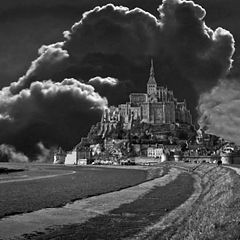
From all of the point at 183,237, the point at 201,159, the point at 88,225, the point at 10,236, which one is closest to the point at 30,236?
the point at 10,236

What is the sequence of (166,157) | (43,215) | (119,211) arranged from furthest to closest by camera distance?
(166,157), (119,211), (43,215)

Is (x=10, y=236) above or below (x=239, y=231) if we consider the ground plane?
below

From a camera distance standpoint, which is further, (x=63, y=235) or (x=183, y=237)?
(x=63, y=235)

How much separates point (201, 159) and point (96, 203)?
91944mm

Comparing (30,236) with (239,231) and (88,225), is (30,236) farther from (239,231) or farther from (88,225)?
(239,231)

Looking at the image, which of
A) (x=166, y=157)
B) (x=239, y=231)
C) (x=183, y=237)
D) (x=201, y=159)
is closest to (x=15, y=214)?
(x=183, y=237)

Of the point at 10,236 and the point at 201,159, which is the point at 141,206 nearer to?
the point at 10,236

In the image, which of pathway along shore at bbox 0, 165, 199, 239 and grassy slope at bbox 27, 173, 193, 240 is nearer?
grassy slope at bbox 27, 173, 193, 240

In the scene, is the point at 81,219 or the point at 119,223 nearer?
the point at 119,223

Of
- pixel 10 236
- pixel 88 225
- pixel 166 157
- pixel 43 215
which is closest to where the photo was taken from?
pixel 10 236

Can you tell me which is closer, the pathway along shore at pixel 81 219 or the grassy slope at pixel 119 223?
the grassy slope at pixel 119 223

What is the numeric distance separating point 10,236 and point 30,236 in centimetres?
82

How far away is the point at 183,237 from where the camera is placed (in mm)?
14398

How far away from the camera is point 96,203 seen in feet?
101
